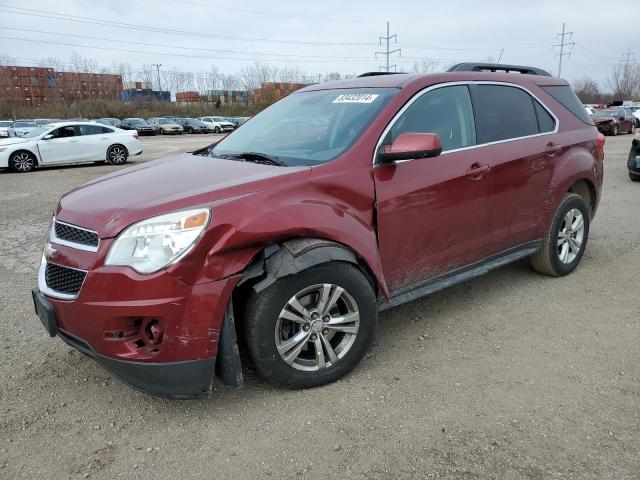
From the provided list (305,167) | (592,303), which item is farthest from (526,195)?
(305,167)

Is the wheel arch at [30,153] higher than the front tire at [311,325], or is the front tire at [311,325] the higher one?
the wheel arch at [30,153]

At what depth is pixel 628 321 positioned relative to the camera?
3.79m

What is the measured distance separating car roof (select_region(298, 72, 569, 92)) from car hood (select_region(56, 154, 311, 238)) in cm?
108

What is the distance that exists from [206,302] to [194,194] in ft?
1.85

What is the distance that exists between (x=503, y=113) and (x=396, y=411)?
2.48 metres

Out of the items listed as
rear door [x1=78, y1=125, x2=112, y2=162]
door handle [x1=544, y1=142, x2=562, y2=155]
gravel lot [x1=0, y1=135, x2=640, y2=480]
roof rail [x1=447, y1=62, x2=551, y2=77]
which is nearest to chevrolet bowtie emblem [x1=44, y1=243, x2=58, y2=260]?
gravel lot [x1=0, y1=135, x2=640, y2=480]

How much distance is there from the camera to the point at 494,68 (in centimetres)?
439

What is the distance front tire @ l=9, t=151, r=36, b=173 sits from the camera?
14.1 metres

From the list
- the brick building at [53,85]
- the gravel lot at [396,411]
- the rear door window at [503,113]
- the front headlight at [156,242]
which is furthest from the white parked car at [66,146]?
the brick building at [53,85]

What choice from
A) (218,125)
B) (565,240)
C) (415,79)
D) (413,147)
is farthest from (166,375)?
(218,125)

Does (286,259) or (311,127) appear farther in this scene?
(311,127)

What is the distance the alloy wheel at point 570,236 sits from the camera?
181 inches

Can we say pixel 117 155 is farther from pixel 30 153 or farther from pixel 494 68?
pixel 494 68

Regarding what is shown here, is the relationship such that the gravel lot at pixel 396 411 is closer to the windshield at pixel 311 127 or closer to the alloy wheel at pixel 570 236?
the alloy wheel at pixel 570 236
